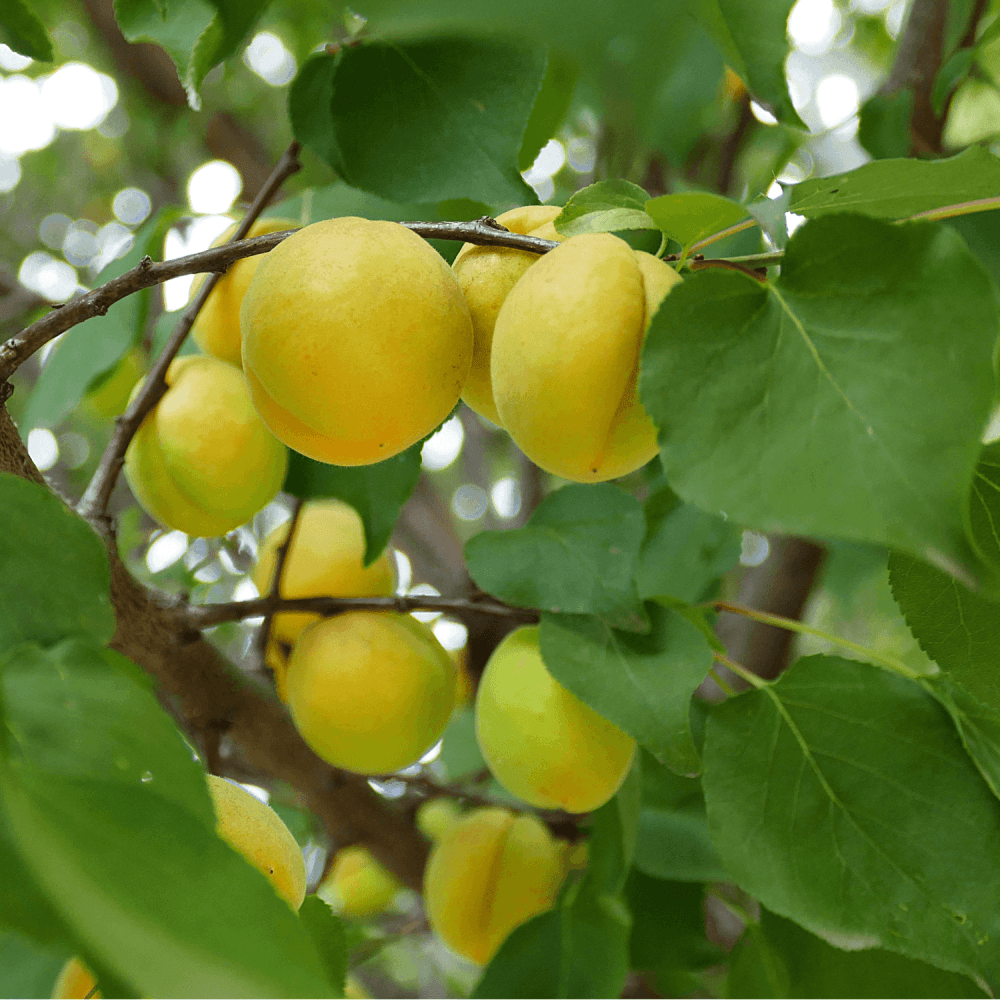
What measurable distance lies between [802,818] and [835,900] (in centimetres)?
4

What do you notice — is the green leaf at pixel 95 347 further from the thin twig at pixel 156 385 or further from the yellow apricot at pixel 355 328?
the yellow apricot at pixel 355 328

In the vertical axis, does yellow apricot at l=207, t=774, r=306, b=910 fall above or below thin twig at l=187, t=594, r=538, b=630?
above

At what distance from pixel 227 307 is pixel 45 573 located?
13.8 inches

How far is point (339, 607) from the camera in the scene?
2.14 feet

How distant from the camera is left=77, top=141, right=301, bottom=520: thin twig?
55 cm

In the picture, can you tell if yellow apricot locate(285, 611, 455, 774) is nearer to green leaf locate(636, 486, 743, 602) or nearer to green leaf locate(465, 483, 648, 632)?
green leaf locate(465, 483, 648, 632)

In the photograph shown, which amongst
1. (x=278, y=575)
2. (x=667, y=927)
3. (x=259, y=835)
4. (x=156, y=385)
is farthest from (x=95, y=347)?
(x=667, y=927)

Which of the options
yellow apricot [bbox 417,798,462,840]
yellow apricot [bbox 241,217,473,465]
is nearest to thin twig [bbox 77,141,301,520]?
yellow apricot [bbox 241,217,473,465]

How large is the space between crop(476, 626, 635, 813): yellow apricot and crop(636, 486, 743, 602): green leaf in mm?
206

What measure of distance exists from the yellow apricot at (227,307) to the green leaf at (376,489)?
105 millimetres

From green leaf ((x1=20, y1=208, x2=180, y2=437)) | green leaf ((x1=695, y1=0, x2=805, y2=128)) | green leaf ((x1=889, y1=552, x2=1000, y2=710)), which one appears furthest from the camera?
green leaf ((x1=20, y1=208, x2=180, y2=437))

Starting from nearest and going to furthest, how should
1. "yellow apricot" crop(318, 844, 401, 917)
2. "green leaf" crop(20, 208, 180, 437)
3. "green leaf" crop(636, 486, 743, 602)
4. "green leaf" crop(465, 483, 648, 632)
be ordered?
1. "green leaf" crop(465, 483, 648, 632)
2. "green leaf" crop(20, 208, 180, 437)
3. "green leaf" crop(636, 486, 743, 602)
4. "yellow apricot" crop(318, 844, 401, 917)

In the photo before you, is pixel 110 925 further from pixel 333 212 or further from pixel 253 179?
pixel 253 179

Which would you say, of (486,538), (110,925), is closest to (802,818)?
(486,538)
